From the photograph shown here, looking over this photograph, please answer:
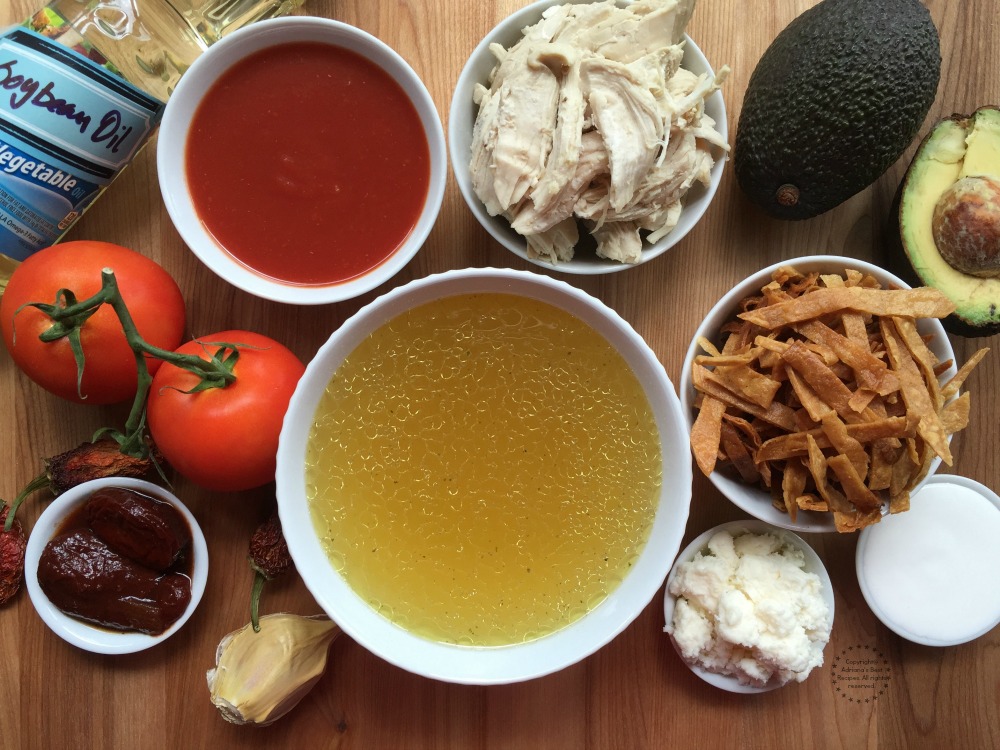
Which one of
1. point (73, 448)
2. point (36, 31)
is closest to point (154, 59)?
point (36, 31)

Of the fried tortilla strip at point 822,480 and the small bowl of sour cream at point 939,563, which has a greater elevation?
the fried tortilla strip at point 822,480

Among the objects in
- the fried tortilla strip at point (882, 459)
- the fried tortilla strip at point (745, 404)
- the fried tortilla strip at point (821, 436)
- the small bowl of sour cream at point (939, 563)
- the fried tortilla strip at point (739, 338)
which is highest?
the fried tortilla strip at point (739, 338)

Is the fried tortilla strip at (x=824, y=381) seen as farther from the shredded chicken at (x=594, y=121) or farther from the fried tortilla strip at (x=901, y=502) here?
the shredded chicken at (x=594, y=121)

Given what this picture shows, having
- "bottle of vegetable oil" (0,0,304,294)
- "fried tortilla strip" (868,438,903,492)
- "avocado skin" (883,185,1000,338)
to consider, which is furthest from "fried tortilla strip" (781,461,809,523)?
"bottle of vegetable oil" (0,0,304,294)

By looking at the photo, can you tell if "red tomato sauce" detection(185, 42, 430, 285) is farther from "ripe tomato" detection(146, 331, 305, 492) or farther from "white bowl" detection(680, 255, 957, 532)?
"white bowl" detection(680, 255, 957, 532)

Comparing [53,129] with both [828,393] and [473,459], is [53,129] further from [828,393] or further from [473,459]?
[828,393]

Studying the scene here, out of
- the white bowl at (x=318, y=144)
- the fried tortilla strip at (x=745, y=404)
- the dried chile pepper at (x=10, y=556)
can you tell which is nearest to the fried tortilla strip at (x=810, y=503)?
the fried tortilla strip at (x=745, y=404)
